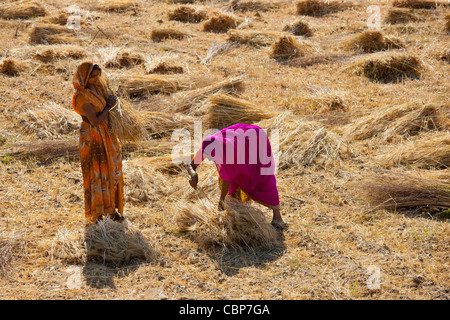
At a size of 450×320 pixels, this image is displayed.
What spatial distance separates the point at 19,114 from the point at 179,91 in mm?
2025

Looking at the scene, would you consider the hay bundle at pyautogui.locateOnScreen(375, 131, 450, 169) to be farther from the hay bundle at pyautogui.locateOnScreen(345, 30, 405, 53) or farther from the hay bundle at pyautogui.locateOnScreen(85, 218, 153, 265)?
the hay bundle at pyautogui.locateOnScreen(345, 30, 405, 53)

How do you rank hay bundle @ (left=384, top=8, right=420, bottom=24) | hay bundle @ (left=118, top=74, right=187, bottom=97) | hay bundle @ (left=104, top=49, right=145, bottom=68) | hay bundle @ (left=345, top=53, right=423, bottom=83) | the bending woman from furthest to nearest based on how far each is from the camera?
1. hay bundle @ (left=384, top=8, right=420, bottom=24)
2. hay bundle @ (left=104, top=49, right=145, bottom=68)
3. hay bundle @ (left=345, top=53, right=423, bottom=83)
4. hay bundle @ (left=118, top=74, right=187, bottom=97)
5. the bending woman

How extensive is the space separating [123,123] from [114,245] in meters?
0.91

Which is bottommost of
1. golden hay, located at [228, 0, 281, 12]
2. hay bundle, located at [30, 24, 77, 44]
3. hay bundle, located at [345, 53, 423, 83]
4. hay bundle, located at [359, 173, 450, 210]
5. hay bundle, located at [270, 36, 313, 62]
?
hay bundle, located at [359, 173, 450, 210]

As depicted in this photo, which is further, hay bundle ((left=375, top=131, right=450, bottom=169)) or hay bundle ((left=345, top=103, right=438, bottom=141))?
hay bundle ((left=345, top=103, right=438, bottom=141))

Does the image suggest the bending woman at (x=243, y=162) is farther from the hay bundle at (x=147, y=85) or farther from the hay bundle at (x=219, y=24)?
→ the hay bundle at (x=219, y=24)

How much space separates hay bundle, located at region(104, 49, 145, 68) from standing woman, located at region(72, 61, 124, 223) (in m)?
4.12

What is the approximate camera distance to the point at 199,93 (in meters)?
6.07

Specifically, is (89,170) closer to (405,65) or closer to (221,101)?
(221,101)

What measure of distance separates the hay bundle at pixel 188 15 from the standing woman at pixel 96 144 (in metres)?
7.20

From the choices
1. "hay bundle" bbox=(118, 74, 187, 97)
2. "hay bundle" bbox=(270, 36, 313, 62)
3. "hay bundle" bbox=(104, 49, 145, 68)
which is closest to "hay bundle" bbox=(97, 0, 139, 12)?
"hay bundle" bbox=(104, 49, 145, 68)

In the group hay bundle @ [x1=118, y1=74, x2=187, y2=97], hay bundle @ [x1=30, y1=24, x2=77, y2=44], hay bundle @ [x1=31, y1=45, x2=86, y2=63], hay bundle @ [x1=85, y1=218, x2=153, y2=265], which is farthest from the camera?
hay bundle @ [x1=30, y1=24, x2=77, y2=44]

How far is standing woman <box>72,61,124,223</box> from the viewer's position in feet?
11.1

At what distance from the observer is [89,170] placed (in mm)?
3529
